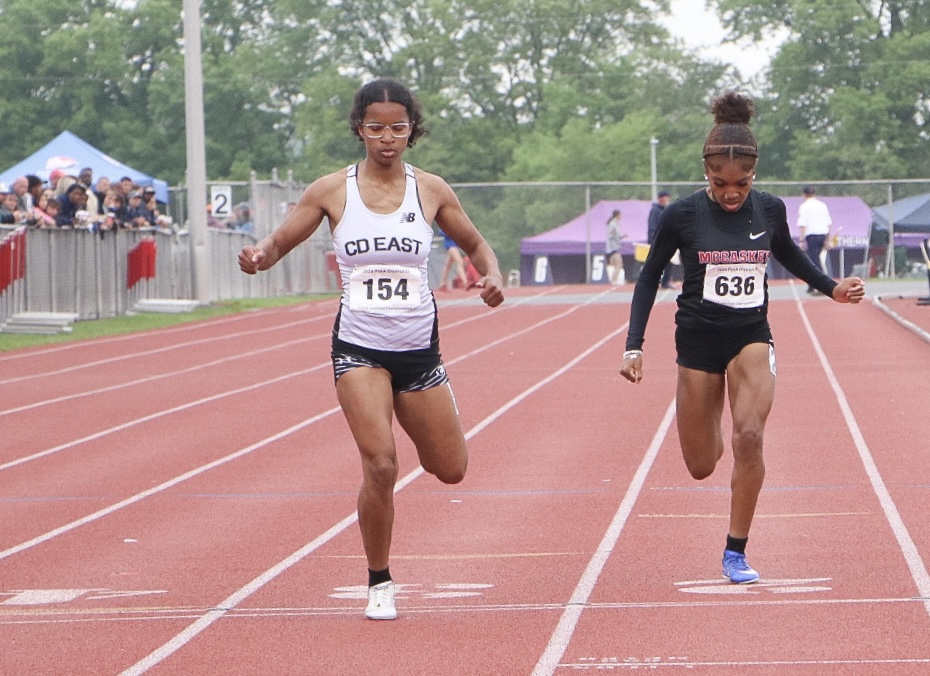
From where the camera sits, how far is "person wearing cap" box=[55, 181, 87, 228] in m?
22.6

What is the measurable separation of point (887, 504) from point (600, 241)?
90.9 feet

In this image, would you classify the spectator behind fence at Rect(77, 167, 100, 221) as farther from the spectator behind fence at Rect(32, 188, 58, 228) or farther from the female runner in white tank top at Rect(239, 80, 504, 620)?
the female runner in white tank top at Rect(239, 80, 504, 620)

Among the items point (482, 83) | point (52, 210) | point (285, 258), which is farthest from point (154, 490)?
point (482, 83)

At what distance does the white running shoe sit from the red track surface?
50 mm

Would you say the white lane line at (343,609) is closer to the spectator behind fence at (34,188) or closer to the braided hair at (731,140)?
the braided hair at (731,140)

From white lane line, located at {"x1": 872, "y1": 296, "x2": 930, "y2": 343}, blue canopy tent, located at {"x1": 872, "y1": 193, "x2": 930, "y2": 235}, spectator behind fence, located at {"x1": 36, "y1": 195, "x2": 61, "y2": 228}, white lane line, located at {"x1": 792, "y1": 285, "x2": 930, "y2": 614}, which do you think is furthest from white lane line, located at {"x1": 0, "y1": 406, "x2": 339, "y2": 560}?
blue canopy tent, located at {"x1": 872, "y1": 193, "x2": 930, "y2": 235}

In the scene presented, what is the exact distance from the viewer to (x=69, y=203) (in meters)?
22.8

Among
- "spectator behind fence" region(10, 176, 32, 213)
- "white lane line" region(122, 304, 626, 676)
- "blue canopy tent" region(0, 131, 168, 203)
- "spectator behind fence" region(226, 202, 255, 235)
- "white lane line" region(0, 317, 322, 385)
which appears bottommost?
"white lane line" region(0, 317, 322, 385)

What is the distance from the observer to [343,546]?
7.87 meters

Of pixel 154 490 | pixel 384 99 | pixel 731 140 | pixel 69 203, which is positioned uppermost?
pixel 384 99

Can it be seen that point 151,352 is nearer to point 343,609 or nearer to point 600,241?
point 343,609

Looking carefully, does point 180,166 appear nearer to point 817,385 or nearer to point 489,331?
point 489,331

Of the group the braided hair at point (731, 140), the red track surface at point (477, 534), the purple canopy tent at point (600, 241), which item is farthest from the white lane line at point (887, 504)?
the purple canopy tent at point (600, 241)

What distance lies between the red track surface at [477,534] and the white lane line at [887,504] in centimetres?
3
